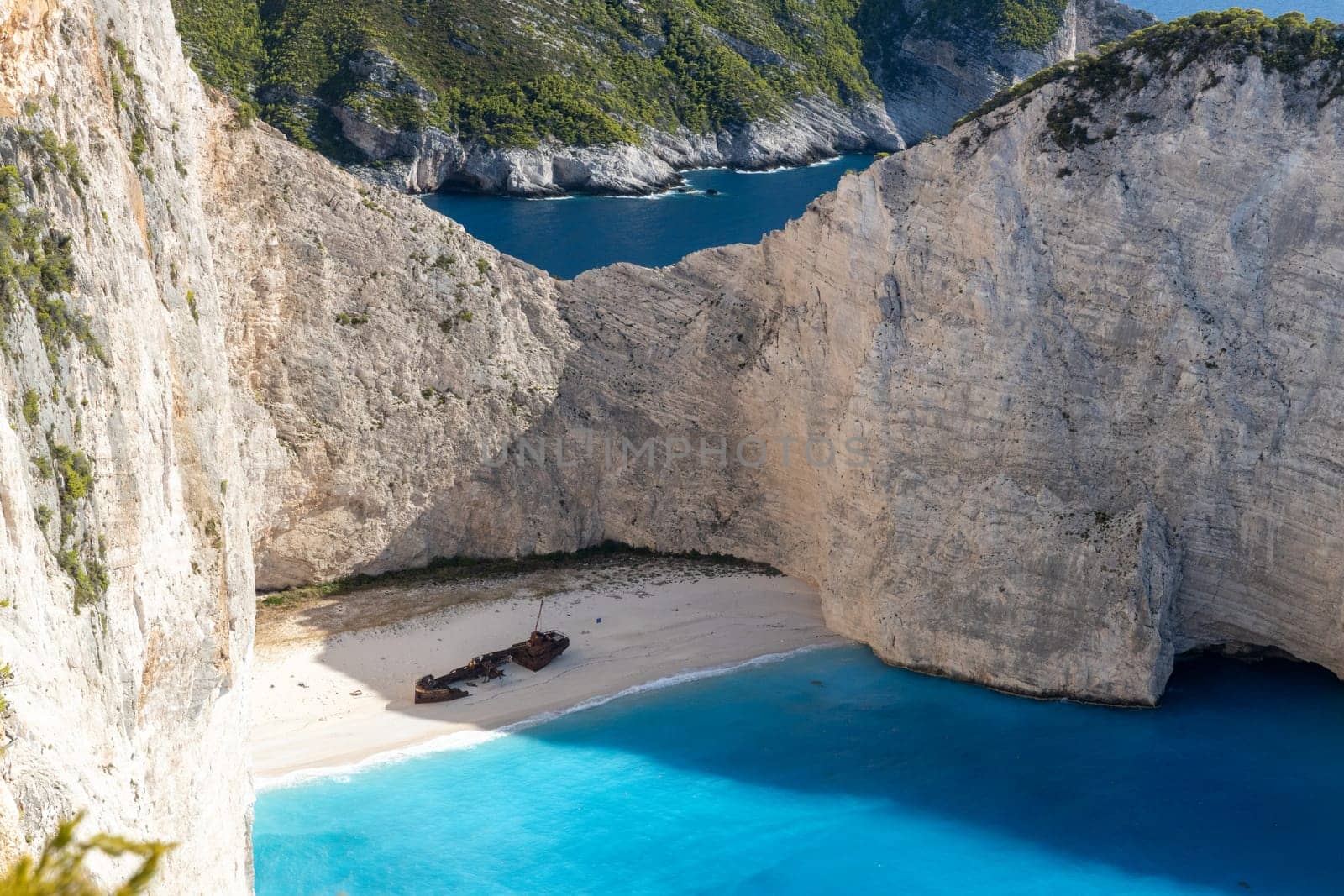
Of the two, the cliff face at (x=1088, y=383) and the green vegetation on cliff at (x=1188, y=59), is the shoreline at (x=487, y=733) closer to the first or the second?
the cliff face at (x=1088, y=383)

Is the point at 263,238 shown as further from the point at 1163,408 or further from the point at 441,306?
the point at 1163,408

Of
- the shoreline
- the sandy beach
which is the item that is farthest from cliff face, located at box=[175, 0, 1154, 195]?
the shoreline

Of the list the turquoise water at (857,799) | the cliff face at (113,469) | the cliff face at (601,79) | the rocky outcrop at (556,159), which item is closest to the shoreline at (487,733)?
the turquoise water at (857,799)

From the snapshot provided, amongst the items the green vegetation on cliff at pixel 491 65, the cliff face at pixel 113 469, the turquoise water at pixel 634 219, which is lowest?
the cliff face at pixel 113 469

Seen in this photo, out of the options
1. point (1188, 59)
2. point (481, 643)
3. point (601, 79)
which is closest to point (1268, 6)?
point (601, 79)

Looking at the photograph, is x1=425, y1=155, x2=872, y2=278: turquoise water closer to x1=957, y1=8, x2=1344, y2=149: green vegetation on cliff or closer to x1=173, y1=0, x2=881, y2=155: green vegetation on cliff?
x1=173, y1=0, x2=881, y2=155: green vegetation on cliff

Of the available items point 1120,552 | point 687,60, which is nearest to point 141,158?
point 1120,552
